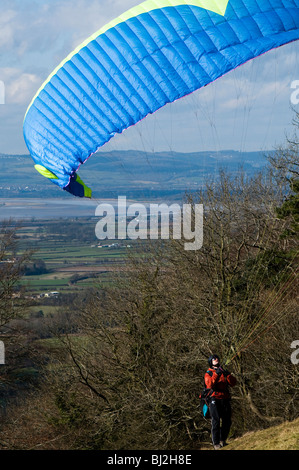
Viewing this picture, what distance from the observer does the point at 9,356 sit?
26266mm

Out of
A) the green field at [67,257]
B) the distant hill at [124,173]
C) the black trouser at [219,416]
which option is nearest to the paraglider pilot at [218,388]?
the black trouser at [219,416]

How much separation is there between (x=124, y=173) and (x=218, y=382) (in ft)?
279

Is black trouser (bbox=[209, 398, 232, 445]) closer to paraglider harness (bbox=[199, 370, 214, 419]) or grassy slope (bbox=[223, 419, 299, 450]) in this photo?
paraglider harness (bbox=[199, 370, 214, 419])

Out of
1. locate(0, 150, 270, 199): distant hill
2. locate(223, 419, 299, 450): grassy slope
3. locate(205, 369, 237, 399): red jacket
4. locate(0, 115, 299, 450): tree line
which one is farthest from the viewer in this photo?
locate(0, 150, 270, 199): distant hill

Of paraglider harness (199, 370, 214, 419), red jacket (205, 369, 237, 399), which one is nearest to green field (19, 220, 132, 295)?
paraglider harness (199, 370, 214, 419)

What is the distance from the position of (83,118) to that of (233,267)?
1012cm

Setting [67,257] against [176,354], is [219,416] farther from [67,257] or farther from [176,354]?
[67,257]

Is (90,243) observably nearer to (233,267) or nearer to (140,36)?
(233,267)

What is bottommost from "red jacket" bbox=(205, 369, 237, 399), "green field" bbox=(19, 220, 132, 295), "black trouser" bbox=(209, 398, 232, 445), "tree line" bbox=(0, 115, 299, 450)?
"green field" bbox=(19, 220, 132, 295)

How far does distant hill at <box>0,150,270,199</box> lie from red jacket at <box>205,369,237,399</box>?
19.1m

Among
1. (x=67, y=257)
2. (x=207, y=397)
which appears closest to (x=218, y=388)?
(x=207, y=397)

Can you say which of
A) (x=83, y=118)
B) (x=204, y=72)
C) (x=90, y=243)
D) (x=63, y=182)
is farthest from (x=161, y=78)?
(x=90, y=243)

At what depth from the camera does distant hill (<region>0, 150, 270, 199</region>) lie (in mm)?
55344

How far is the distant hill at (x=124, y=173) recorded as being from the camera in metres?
55.3
